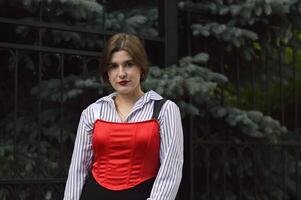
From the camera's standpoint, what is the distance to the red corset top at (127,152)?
2.56 m

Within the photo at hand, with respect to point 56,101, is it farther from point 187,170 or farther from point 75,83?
point 187,170

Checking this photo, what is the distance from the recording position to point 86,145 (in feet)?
8.87

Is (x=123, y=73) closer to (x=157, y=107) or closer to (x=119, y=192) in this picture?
(x=157, y=107)

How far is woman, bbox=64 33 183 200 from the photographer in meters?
2.56

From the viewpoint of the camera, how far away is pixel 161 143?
2.61m

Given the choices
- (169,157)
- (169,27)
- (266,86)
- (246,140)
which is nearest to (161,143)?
(169,157)

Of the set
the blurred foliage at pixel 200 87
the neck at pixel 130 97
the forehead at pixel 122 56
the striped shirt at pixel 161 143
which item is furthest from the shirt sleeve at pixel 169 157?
the blurred foliage at pixel 200 87

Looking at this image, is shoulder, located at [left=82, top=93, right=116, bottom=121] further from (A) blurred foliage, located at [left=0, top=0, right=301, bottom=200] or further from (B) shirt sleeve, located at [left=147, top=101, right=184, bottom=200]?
(A) blurred foliage, located at [left=0, top=0, right=301, bottom=200]

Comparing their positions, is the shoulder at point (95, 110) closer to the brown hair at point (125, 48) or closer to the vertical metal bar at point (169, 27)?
the brown hair at point (125, 48)

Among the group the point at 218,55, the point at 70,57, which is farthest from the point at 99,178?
the point at 218,55

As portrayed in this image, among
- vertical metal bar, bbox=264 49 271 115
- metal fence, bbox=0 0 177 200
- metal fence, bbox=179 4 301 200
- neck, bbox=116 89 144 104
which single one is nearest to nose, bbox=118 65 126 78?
neck, bbox=116 89 144 104

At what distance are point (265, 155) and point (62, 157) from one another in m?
1.91

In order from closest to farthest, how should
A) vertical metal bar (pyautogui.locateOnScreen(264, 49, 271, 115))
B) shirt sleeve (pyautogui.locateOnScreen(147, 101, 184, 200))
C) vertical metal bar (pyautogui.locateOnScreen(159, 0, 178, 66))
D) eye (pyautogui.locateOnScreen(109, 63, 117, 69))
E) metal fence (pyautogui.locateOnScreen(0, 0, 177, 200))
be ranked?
shirt sleeve (pyautogui.locateOnScreen(147, 101, 184, 200)) < eye (pyautogui.locateOnScreen(109, 63, 117, 69)) < metal fence (pyautogui.locateOnScreen(0, 0, 177, 200)) < vertical metal bar (pyautogui.locateOnScreen(159, 0, 178, 66)) < vertical metal bar (pyautogui.locateOnScreen(264, 49, 271, 115))

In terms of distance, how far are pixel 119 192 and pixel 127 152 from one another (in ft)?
0.55
